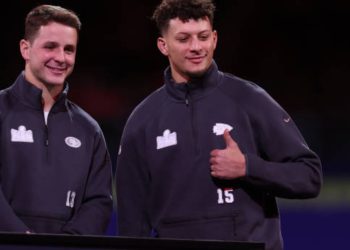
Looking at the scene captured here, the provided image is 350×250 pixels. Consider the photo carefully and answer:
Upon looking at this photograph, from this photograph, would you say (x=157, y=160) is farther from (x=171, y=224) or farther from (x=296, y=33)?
(x=296, y=33)

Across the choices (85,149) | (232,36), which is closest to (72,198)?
(85,149)

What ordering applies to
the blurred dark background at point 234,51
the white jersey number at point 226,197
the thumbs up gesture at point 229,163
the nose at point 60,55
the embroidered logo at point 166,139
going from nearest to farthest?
the thumbs up gesture at point 229,163, the white jersey number at point 226,197, the embroidered logo at point 166,139, the nose at point 60,55, the blurred dark background at point 234,51

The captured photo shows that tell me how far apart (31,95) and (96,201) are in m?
0.50

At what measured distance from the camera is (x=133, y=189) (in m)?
3.64

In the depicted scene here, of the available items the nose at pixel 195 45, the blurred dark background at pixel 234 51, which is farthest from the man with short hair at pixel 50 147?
the blurred dark background at pixel 234 51

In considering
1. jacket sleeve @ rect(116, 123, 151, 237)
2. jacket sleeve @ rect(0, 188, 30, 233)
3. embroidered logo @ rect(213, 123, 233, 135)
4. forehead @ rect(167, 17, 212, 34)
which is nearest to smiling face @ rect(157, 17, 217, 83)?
forehead @ rect(167, 17, 212, 34)

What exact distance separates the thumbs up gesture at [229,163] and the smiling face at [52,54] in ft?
2.56

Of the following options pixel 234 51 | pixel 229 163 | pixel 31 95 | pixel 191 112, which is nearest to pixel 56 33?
pixel 31 95

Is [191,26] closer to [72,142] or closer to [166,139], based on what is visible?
[166,139]

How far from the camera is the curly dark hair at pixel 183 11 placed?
3.59 metres

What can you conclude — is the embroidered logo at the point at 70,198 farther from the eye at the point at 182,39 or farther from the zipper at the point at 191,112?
the eye at the point at 182,39

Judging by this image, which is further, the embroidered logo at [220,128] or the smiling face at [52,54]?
the smiling face at [52,54]

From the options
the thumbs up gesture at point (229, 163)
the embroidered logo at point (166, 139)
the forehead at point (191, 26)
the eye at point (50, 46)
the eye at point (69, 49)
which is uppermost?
the forehead at point (191, 26)

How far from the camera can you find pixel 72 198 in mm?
3635
